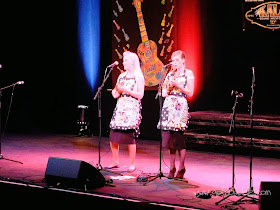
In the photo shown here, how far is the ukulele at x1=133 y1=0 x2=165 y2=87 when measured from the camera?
10391 millimetres

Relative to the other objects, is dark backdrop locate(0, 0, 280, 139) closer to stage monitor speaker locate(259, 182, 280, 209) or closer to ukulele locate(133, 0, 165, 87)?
ukulele locate(133, 0, 165, 87)

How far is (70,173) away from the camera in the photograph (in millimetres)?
5312

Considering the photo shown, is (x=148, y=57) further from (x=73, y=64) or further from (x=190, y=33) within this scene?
(x=73, y=64)

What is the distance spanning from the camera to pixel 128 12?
10.7m

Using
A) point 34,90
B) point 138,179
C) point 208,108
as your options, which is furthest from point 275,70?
point 34,90

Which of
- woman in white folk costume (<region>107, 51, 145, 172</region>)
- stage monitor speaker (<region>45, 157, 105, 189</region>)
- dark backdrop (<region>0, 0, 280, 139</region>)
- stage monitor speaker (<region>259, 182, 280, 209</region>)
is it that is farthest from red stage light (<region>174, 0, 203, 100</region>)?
stage monitor speaker (<region>259, 182, 280, 209</region>)

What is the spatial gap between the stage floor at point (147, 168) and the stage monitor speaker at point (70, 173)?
346 millimetres

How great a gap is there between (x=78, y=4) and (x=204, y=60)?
3.40 meters

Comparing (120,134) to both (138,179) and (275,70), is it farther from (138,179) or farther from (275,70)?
(275,70)

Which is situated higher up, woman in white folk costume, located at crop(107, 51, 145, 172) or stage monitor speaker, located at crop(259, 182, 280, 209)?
woman in white folk costume, located at crop(107, 51, 145, 172)

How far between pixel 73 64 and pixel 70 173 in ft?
22.0

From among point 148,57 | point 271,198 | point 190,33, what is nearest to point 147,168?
point 148,57

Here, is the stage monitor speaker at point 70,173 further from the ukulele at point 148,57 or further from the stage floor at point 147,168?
the ukulele at point 148,57

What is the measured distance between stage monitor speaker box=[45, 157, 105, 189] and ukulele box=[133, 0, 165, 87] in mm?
5045
